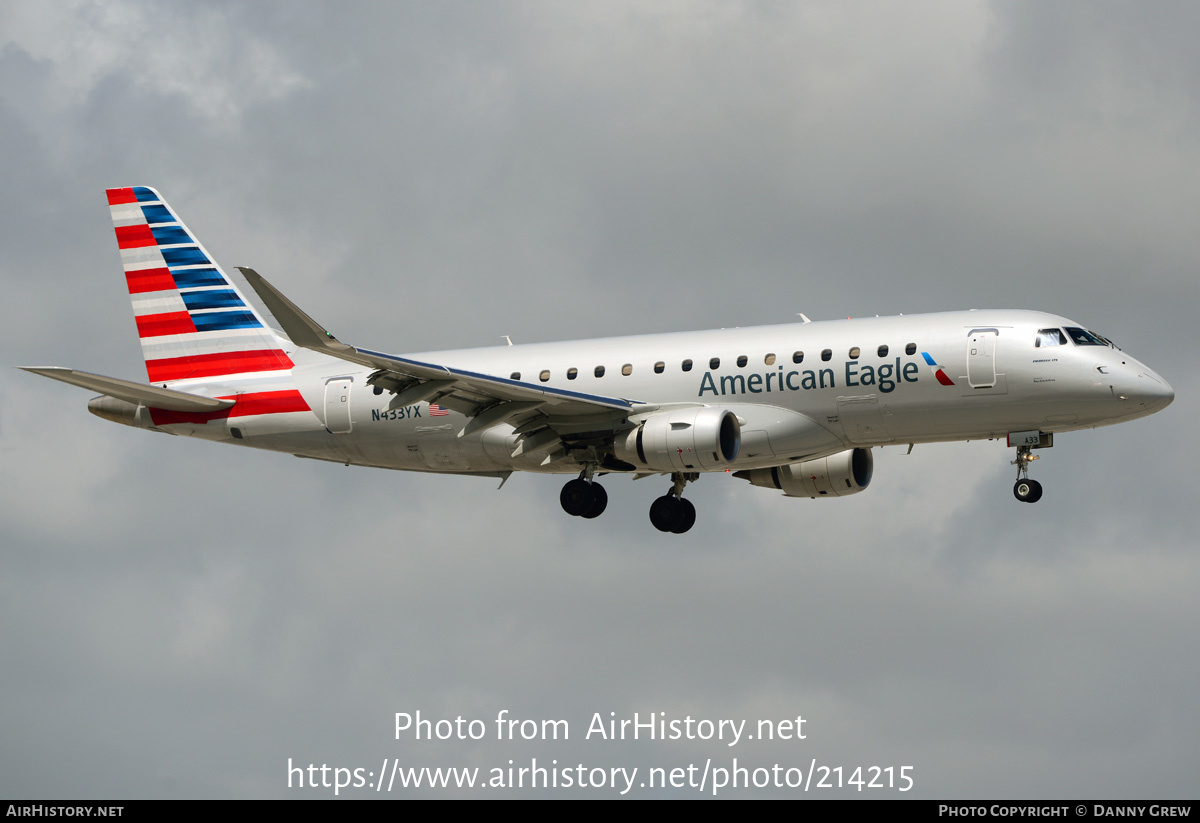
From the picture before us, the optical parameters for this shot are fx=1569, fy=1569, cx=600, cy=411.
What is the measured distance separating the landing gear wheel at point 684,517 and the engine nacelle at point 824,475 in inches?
114

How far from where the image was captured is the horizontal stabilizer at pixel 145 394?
139 feet

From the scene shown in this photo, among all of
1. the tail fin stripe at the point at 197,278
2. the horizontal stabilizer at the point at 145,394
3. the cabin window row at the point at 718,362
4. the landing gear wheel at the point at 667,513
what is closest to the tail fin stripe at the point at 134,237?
the tail fin stripe at the point at 197,278

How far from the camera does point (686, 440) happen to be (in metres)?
40.7

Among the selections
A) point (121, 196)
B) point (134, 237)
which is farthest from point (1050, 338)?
point (121, 196)

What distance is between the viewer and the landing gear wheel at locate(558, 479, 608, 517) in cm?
4391

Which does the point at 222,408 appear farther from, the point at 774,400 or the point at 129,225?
the point at 774,400

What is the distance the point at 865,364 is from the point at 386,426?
14346 mm

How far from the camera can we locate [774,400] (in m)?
41.6

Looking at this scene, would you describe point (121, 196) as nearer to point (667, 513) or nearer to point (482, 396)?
point (482, 396)

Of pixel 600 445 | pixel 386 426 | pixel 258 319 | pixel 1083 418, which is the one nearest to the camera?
pixel 1083 418

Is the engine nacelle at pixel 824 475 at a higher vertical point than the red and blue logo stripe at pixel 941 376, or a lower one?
higher

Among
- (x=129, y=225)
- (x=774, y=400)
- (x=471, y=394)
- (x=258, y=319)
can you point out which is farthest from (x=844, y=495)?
(x=129, y=225)

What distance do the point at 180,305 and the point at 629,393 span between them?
1606cm

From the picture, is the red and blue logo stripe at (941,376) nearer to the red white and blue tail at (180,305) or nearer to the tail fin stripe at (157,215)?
the red white and blue tail at (180,305)
